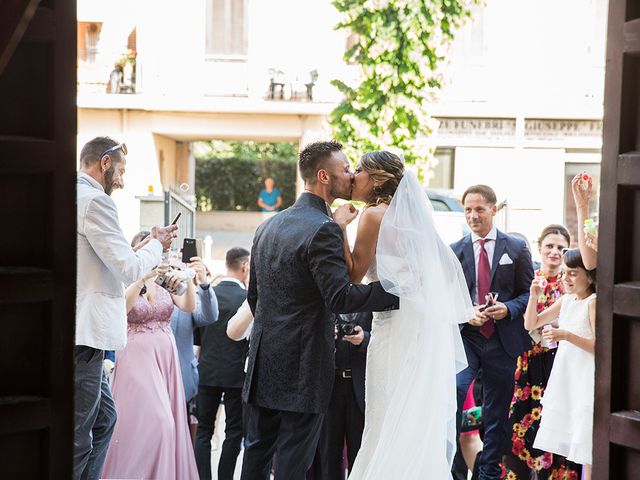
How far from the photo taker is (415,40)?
15.4 metres

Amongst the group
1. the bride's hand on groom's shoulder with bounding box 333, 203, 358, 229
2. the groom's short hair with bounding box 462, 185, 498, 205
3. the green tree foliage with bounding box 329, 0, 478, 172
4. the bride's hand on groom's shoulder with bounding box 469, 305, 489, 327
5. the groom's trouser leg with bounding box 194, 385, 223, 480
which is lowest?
the groom's trouser leg with bounding box 194, 385, 223, 480

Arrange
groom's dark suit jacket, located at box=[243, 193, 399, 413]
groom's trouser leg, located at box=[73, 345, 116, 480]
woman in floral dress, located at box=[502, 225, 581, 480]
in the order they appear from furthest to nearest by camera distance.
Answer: woman in floral dress, located at box=[502, 225, 581, 480], groom's trouser leg, located at box=[73, 345, 116, 480], groom's dark suit jacket, located at box=[243, 193, 399, 413]

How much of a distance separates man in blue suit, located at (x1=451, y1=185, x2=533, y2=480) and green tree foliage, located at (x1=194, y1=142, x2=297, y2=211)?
72.8 ft

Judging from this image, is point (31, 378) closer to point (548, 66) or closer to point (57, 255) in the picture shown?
point (57, 255)

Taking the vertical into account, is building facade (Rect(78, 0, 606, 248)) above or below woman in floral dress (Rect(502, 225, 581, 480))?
above

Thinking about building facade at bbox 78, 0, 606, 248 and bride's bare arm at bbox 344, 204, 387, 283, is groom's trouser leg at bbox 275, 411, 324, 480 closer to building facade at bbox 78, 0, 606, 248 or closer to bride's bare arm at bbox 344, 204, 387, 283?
bride's bare arm at bbox 344, 204, 387, 283

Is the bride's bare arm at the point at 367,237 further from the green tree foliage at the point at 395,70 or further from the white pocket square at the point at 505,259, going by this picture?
the green tree foliage at the point at 395,70

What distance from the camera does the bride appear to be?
17.6 ft

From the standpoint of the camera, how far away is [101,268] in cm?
524

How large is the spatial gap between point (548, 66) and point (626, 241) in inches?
746

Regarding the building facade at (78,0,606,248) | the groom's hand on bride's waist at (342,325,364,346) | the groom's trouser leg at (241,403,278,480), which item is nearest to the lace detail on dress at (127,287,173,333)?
the groom's hand on bride's waist at (342,325,364,346)

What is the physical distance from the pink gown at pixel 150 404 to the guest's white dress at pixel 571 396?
7.57ft

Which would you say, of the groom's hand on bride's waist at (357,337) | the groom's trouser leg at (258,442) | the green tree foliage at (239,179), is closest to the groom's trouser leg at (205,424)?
the groom's hand on bride's waist at (357,337)

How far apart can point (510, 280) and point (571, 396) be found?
4.42 feet
